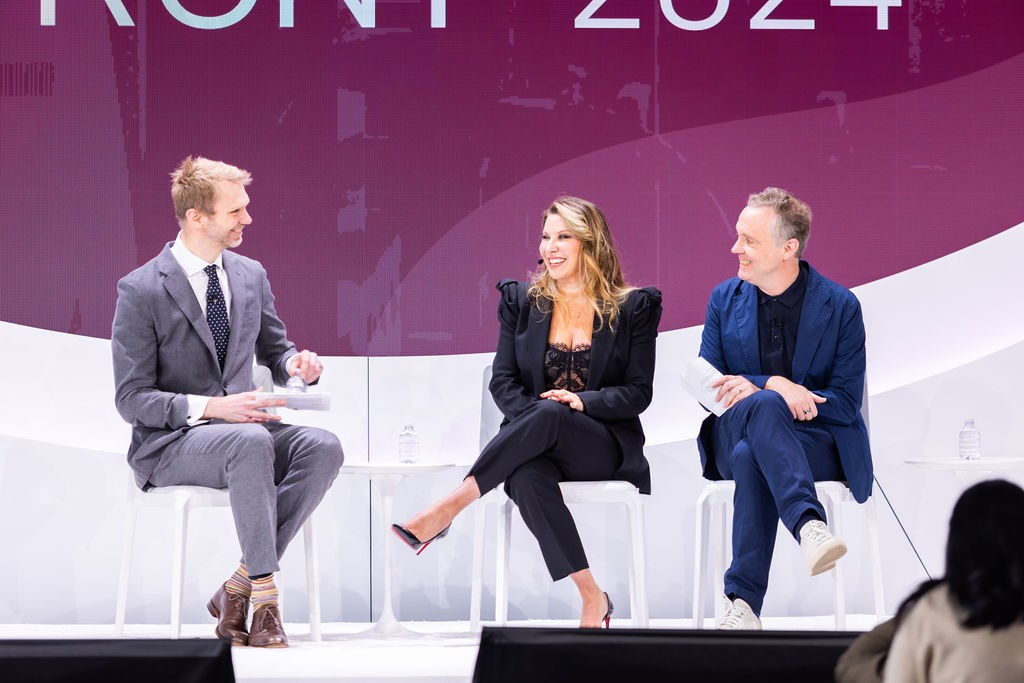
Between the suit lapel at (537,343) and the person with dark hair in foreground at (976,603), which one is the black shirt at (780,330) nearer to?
the suit lapel at (537,343)

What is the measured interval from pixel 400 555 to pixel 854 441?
1855 mm

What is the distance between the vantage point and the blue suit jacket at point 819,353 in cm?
362

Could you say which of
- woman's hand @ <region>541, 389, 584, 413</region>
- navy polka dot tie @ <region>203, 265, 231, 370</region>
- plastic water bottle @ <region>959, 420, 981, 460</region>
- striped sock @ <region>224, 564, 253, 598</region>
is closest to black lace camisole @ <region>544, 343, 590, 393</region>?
woman's hand @ <region>541, 389, 584, 413</region>

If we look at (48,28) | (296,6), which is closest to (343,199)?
(296,6)

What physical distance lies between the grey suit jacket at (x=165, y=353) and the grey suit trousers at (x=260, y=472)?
85mm

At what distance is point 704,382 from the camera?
364 centimetres

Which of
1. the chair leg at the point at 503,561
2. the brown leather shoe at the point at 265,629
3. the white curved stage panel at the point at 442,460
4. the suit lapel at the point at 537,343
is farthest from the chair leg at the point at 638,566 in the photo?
the brown leather shoe at the point at 265,629

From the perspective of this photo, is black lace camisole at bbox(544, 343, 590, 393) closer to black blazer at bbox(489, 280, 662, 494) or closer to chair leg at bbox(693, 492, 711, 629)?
black blazer at bbox(489, 280, 662, 494)

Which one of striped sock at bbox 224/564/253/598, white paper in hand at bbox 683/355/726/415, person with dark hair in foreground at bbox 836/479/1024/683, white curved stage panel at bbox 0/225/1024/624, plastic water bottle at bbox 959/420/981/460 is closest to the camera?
person with dark hair in foreground at bbox 836/479/1024/683

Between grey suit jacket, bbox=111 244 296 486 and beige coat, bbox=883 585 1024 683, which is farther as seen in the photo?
grey suit jacket, bbox=111 244 296 486

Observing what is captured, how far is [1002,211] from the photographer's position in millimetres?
4734

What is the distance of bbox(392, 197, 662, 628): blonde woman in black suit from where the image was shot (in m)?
3.47

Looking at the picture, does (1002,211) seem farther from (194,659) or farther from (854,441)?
(194,659)

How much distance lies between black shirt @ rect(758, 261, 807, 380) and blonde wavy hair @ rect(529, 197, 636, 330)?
46 centimetres
